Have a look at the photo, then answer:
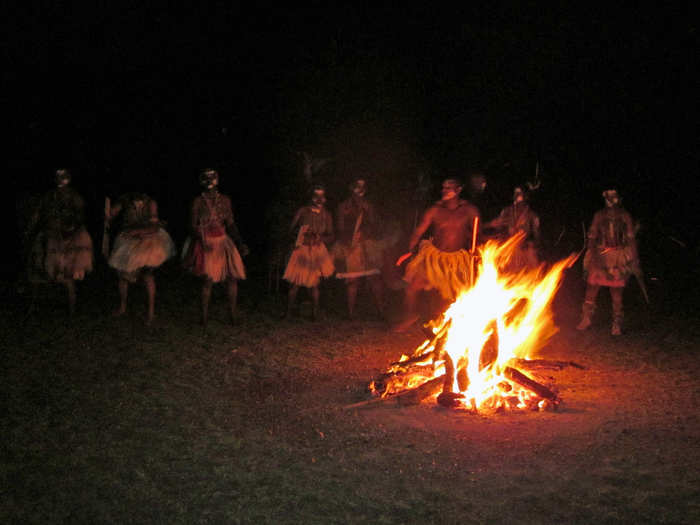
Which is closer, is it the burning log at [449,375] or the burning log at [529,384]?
the burning log at [529,384]

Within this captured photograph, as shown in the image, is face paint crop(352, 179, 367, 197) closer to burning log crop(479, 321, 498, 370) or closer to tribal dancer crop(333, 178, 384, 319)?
tribal dancer crop(333, 178, 384, 319)

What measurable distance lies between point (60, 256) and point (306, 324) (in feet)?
10.3

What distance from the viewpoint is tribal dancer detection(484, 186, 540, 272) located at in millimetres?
9109

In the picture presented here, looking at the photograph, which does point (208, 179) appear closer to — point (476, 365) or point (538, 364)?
point (476, 365)

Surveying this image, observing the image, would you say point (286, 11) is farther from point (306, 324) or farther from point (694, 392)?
point (694, 392)

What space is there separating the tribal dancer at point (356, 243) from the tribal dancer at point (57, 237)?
3229 mm

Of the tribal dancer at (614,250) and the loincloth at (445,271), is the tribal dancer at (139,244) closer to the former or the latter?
the loincloth at (445,271)

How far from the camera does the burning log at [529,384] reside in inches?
226

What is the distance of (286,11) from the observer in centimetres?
1434

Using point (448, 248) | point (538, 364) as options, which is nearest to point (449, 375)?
point (538, 364)

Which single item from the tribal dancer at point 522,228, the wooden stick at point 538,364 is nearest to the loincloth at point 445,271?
the tribal dancer at point 522,228

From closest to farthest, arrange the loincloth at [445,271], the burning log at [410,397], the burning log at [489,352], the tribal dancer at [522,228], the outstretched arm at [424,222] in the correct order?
the burning log at [410,397] < the burning log at [489,352] < the loincloth at [445,271] < the outstretched arm at [424,222] < the tribal dancer at [522,228]

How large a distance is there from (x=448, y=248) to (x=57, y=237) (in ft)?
15.7

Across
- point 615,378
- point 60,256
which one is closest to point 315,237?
point 60,256
